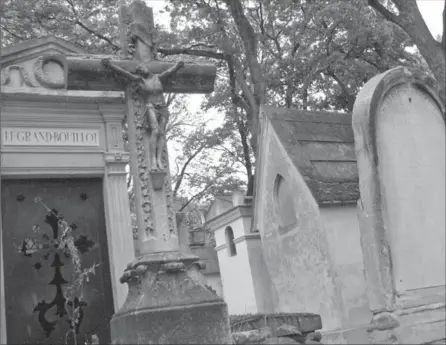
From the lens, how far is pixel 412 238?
614 centimetres

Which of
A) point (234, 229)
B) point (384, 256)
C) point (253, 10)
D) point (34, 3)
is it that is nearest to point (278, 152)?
point (234, 229)

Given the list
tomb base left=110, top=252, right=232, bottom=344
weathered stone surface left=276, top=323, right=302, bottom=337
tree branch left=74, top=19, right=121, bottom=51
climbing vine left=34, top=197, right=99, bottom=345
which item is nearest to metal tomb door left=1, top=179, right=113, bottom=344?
climbing vine left=34, top=197, right=99, bottom=345

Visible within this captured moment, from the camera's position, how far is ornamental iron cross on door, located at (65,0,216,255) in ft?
15.4

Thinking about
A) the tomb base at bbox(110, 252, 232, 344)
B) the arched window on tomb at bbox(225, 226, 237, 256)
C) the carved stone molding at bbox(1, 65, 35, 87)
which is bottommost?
the tomb base at bbox(110, 252, 232, 344)

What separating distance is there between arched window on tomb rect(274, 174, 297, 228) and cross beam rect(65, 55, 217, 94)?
13.0 feet

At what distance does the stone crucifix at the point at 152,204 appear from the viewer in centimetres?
406

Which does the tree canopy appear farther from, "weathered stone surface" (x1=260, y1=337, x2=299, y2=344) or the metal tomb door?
"weathered stone surface" (x1=260, y1=337, x2=299, y2=344)

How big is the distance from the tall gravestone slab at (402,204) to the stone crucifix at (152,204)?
2.02 meters

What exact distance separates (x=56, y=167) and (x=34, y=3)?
7.69 meters

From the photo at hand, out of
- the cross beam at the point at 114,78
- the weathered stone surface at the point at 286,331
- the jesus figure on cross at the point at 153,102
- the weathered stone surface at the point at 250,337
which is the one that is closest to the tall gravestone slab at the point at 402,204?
the weathered stone surface at the point at 286,331

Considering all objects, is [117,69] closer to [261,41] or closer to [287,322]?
[287,322]

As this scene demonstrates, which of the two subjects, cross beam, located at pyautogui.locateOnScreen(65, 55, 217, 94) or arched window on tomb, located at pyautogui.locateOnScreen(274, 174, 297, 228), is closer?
cross beam, located at pyautogui.locateOnScreen(65, 55, 217, 94)

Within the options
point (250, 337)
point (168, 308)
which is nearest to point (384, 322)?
point (250, 337)

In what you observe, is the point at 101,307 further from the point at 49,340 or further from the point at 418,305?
the point at 418,305
